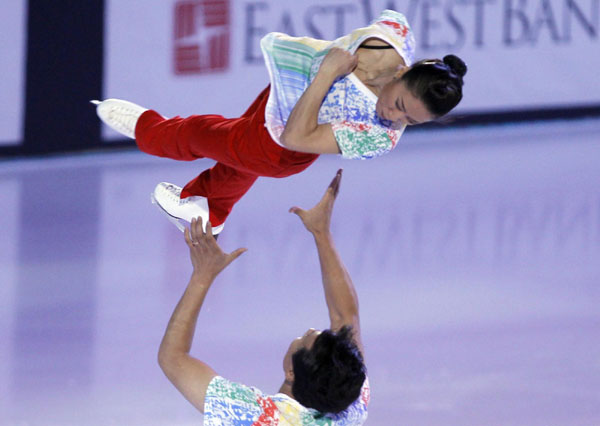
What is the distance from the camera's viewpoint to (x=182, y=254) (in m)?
5.27

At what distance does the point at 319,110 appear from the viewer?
3137mm

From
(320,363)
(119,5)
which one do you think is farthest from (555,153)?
(320,363)

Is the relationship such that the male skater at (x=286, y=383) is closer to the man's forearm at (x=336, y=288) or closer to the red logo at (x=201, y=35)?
the man's forearm at (x=336, y=288)

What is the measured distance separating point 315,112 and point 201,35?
4518 millimetres

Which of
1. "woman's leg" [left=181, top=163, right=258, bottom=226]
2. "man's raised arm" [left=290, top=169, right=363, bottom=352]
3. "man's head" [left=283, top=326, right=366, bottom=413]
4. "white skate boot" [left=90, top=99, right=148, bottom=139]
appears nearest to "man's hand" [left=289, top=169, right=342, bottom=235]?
"man's raised arm" [left=290, top=169, right=363, bottom=352]

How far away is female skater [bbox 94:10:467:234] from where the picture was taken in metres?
2.96

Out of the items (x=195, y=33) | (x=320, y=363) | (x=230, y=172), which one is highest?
(x=195, y=33)

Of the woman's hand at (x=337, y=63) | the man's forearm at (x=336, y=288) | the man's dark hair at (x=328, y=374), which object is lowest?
the man's dark hair at (x=328, y=374)

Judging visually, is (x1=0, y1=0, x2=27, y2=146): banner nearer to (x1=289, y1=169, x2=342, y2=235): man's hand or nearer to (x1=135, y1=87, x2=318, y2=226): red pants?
(x1=135, y1=87, x2=318, y2=226): red pants

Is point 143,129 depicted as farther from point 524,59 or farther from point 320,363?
point 524,59

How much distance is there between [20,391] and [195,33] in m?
4.11

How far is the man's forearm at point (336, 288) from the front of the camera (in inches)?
112

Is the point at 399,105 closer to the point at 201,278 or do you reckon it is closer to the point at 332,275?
the point at 332,275

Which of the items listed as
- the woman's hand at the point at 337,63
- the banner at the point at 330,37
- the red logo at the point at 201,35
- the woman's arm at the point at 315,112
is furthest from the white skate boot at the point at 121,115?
the red logo at the point at 201,35
